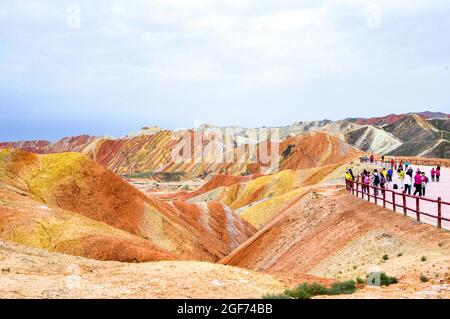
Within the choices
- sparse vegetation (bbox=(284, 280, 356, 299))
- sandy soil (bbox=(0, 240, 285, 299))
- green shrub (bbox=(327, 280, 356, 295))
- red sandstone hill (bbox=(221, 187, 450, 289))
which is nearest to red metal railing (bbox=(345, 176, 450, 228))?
red sandstone hill (bbox=(221, 187, 450, 289))

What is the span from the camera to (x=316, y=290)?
1246 centimetres

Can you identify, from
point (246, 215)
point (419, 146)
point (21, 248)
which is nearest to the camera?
point (21, 248)

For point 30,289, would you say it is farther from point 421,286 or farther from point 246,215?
point 246,215

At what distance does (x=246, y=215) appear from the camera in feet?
210

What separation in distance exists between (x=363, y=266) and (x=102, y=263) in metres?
10.1

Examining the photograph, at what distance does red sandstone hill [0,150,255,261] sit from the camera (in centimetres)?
4319

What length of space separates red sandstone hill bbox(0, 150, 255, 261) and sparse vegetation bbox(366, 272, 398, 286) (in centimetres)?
2775

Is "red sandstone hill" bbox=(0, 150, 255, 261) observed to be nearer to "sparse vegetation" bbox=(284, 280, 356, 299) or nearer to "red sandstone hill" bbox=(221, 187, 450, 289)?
"red sandstone hill" bbox=(221, 187, 450, 289)

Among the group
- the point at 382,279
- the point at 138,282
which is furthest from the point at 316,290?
the point at 138,282

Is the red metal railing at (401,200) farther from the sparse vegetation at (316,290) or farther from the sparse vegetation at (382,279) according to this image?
the sparse vegetation at (316,290)

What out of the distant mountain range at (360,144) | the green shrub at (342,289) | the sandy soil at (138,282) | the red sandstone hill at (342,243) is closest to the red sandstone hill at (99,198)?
the red sandstone hill at (342,243)

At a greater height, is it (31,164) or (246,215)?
(31,164)

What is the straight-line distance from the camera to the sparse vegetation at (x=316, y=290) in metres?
11.9
